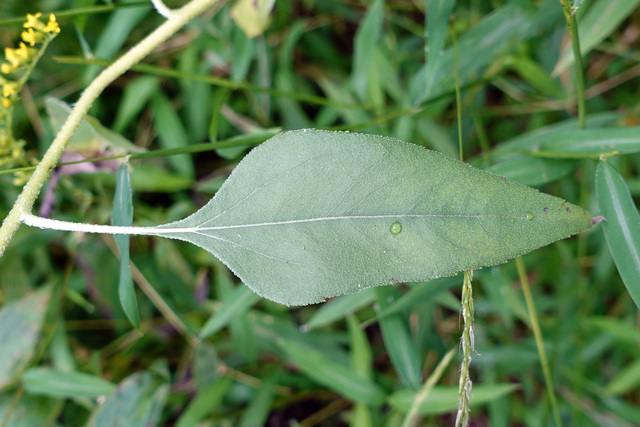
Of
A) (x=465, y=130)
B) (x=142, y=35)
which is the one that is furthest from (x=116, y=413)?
(x=465, y=130)

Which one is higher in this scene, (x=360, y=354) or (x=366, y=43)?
(x=366, y=43)

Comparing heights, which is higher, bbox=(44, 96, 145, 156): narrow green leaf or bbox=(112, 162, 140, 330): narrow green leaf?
bbox=(44, 96, 145, 156): narrow green leaf

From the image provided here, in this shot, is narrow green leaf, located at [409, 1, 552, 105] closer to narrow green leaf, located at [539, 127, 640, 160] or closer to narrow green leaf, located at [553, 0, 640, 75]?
narrow green leaf, located at [553, 0, 640, 75]

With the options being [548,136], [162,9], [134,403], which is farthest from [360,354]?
[162,9]

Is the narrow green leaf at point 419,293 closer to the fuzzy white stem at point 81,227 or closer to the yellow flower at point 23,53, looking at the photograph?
the fuzzy white stem at point 81,227

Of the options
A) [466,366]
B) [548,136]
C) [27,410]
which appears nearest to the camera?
[466,366]

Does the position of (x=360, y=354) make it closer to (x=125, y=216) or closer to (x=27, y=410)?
(x=125, y=216)

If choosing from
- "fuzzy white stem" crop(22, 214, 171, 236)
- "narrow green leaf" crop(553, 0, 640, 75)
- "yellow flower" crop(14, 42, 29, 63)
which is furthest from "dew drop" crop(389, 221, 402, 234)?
"narrow green leaf" crop(553, 0, 640, 75)
